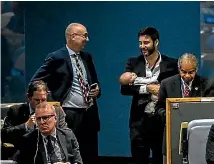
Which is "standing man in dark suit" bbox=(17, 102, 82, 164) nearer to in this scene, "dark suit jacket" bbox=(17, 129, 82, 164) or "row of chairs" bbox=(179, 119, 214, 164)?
"dark suit jacket" bbox=(17, 129, 82, 164)

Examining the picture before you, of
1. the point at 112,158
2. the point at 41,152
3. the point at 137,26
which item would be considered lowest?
the point at 112,158

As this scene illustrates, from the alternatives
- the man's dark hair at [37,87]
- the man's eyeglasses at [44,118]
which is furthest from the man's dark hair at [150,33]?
the man's eyeglasses at [44,118]

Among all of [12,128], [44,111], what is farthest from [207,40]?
[44,111]

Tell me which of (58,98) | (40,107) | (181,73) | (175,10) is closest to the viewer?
(40,107)

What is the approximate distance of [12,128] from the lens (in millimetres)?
4719

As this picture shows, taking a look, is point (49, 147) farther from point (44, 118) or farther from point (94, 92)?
point (94, 92)

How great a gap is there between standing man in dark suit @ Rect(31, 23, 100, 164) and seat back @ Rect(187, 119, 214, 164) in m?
1.16

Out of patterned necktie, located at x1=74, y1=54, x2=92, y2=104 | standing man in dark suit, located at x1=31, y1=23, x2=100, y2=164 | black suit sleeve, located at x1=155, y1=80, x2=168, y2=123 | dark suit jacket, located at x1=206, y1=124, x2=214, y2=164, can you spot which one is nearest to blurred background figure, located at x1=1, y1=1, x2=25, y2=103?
standing man in dark suit, located at x1=31, y1=23, x2=100, y2=164

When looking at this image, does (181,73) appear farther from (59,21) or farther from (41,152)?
(59,21)

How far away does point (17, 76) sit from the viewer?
22.0 ft

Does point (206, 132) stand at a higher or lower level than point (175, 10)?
lower

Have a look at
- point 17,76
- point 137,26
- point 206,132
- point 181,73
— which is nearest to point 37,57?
point 17,76

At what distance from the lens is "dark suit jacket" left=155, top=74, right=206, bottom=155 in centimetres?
487

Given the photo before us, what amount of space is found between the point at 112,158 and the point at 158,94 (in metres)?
2.06
